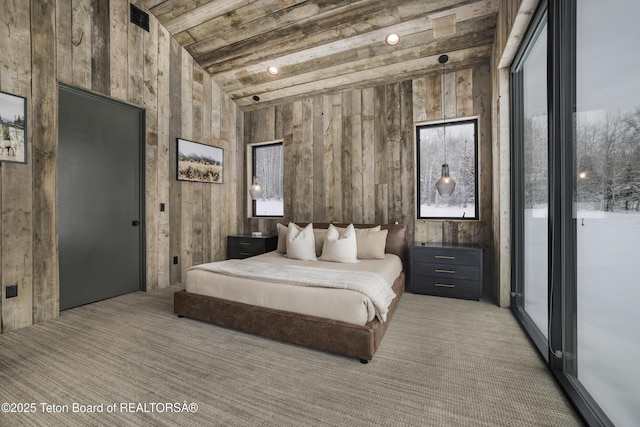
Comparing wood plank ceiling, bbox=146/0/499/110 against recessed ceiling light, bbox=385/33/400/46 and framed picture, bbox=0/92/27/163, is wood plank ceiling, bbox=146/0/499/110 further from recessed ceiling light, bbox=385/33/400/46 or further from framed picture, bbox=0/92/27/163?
framed picture, bbox=0/92/27/163

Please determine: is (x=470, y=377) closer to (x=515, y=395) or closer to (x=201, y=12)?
(x=515, y=395)

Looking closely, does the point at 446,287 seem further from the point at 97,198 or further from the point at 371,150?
the point at 97,198

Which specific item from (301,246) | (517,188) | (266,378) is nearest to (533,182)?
(517,188)

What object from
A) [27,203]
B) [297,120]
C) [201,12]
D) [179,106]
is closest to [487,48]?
[297,120]

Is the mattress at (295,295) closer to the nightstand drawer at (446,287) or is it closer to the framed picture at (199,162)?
the nightstand drawer at (446,287)

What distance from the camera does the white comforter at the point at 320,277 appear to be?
86.2 inches

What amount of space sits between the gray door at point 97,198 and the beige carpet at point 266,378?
0.71 metres

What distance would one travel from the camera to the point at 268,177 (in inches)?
206

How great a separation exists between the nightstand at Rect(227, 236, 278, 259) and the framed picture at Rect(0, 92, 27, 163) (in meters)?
2.75

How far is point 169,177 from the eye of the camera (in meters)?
4.01

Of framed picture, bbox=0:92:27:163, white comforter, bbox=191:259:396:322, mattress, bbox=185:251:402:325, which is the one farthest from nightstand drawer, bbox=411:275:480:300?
framed picture, bbox=0:92:27:163

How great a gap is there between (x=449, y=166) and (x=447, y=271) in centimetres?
148

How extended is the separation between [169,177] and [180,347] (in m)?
2.59

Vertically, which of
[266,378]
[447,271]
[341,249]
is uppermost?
[341,249]
